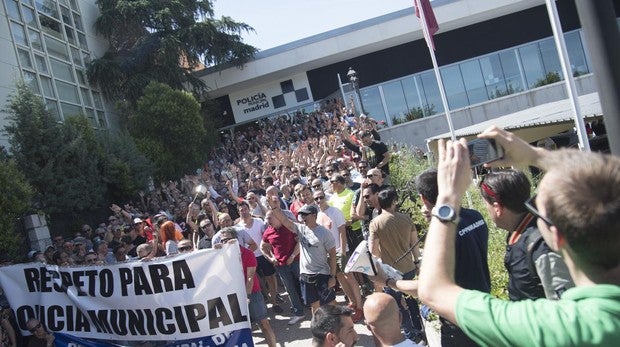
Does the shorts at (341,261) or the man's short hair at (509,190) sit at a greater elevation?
the man's short hair at (509,190)

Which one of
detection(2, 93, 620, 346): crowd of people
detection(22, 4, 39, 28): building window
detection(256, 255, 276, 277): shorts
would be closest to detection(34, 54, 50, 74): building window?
detection(22, 4, 39, 28): building window

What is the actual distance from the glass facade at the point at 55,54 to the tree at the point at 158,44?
99 centimetres

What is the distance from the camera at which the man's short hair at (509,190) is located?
282cm

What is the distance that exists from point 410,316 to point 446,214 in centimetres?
399

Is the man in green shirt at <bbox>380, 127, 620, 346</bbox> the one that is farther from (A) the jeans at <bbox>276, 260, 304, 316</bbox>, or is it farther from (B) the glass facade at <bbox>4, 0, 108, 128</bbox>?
(B) the glass facade at <bbox>4, 0, 108, 128</bbox>

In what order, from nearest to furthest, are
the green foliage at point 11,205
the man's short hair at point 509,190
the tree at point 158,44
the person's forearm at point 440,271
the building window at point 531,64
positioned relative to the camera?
the person's forearm at point 440,271 < the man's short hair at point 509,190 < the green foliage at point 11,205 < the tree at point 158,44 < the building window at point 531,64

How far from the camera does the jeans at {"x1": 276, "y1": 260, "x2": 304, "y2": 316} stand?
735 centimetres

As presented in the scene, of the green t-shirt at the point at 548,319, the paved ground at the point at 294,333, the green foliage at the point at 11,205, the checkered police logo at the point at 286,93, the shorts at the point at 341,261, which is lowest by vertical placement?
the paved ground at the point at 294,333

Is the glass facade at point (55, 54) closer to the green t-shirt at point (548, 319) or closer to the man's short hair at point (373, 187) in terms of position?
the man's short hair at point (373, 187)

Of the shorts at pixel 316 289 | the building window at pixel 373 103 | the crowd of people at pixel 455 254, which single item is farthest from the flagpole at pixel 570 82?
the building window at pixel 373 103

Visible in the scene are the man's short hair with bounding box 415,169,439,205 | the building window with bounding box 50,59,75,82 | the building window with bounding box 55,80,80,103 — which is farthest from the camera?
the building window with bounding box 55,80,80,103

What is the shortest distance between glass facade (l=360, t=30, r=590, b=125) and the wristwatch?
92.3 ft

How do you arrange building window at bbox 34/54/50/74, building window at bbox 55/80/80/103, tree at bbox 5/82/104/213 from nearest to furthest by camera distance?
tree at bbox 5/82/104/213 → building window at bbox 34/54/50/74 → building window at bbox 55/80/80/103

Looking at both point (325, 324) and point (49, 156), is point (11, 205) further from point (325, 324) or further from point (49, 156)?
point (325, 324)
